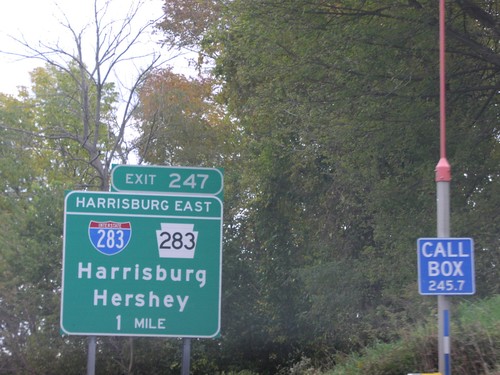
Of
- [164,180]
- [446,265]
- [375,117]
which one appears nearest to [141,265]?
[164,180]

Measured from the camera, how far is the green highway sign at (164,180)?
10.2 m

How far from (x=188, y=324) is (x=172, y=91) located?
17.3 metres

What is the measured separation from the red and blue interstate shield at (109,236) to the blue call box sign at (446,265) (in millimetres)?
3799

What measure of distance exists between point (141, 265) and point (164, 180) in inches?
43.0

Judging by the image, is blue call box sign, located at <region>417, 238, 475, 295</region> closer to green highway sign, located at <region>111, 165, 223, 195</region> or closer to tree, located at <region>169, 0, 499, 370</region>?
green highway sign, located at <region>111, 165, 223, 195</region>

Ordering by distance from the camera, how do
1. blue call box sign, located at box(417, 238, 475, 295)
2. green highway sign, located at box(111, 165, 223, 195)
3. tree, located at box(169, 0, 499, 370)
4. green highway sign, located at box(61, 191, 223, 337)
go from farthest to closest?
tree, located at box(169, 0, 499, 370) → green highway sign, located at box(111, 165, 223, 195) → green highway sign, located at box(61, 191, 223, 337) → blue call box sign, located at box(417, 238, 475, 295)

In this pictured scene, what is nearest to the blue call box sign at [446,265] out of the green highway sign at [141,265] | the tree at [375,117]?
the green highway sign at [141,265]

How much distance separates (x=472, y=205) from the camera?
54.3ft

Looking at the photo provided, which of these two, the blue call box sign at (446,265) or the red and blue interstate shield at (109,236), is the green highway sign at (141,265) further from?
Result: the blue call box sign at (446,265)

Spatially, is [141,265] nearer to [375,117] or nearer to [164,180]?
[164,180]

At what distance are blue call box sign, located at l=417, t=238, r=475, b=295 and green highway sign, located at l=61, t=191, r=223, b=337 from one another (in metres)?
3.00

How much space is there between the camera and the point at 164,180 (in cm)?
1024

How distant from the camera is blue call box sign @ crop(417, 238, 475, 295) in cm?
776

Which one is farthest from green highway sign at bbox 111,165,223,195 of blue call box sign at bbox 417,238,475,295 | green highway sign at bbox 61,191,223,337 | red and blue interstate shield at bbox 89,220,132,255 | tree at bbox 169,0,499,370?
tree at bbox 169,0,499,370
